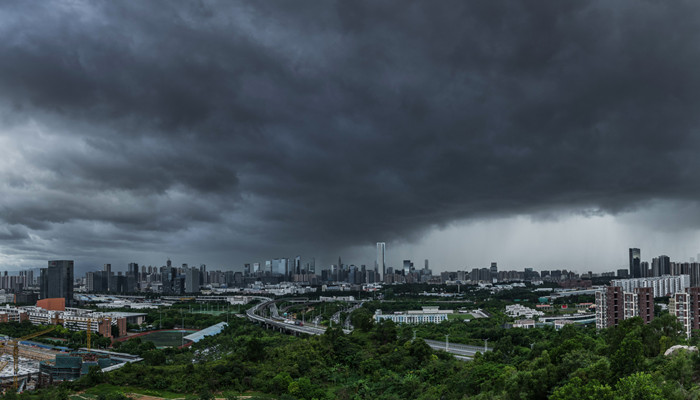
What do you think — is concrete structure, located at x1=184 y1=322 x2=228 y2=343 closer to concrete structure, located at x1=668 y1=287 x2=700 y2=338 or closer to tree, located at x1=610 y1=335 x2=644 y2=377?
concrete structure, located at x1=668 y1=287 x2=700 y2=338

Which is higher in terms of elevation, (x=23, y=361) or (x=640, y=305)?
(x=640, y=305)

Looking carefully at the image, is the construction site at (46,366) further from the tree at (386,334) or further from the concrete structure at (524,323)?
the concrete structure at (524,323)

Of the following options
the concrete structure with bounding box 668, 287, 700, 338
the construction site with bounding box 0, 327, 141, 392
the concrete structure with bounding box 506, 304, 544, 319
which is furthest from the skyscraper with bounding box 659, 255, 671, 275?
the construction site with bounding box 0, 327, 141, 392

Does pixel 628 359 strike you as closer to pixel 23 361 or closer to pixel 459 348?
pixel 459 348

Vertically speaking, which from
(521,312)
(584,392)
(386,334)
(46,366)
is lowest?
(521,312)

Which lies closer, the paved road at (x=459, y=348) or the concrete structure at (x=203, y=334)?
the paved road at (x=459, y=348)

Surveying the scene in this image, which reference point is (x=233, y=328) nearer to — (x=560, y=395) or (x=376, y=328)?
(x=376, y=328)

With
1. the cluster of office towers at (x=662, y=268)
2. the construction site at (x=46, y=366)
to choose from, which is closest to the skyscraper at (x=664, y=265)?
the cluster of office towers at (x=662, y=268)

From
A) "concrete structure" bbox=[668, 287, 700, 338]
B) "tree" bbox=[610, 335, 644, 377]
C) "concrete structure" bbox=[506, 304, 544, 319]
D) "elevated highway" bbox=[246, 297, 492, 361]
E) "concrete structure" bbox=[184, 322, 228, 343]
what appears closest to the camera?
"tree" bbox=[610, 335, 644, 377]

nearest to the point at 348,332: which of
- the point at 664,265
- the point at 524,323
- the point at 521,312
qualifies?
the point at 524,323

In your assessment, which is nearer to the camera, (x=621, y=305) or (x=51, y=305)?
(x=621, y=305)

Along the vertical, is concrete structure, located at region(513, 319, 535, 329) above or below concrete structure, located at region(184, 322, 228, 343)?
above
